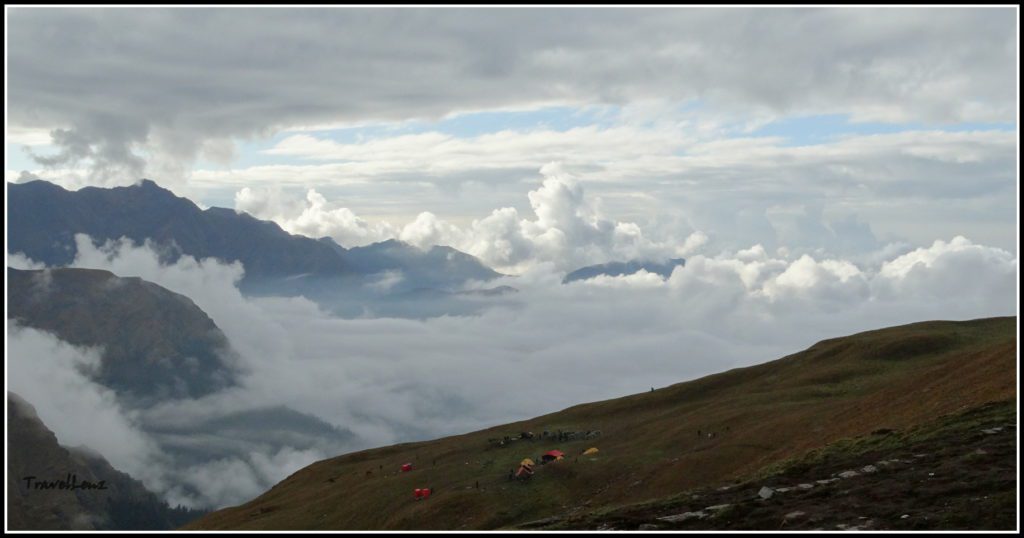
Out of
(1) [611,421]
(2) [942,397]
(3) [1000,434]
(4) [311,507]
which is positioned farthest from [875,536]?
(1) [611,421]

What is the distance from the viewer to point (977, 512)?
25.6 metres

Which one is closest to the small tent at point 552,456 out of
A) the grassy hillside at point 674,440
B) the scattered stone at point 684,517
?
the grassy hillside at point 674,440

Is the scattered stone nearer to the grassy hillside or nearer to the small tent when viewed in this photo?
the grassy hillside

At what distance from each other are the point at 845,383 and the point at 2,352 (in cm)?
8432

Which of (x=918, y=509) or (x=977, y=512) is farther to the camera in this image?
(x=918, y=509)

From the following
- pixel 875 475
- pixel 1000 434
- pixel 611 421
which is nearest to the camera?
pixel 875 475

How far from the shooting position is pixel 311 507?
296ft

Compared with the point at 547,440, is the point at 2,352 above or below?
above

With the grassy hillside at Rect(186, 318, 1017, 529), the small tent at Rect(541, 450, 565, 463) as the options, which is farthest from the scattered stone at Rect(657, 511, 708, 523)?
the small tent at Rect(541, 450, 565, 463)

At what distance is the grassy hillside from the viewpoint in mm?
63031

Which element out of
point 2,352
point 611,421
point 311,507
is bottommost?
point 311,507

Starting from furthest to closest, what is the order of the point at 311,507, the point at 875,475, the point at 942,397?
the point at 311,507
the point at 942,397
the point at 875,475

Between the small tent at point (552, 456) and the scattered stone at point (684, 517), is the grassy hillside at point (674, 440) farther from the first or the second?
the scattered stone at point (684, 517)

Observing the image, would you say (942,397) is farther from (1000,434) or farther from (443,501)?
(443,501)
